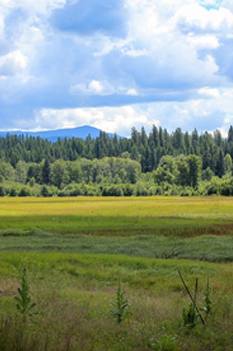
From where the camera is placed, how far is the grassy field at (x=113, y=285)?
9.51 meters

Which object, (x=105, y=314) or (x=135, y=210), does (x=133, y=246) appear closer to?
(x=105, y=314)

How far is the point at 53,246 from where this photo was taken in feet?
97.9

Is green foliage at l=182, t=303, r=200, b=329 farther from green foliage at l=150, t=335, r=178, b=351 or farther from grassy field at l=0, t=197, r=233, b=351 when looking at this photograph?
green foliage at l=150, t=335, r=178, b=351

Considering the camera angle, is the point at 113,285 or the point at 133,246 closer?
the point at 113,285

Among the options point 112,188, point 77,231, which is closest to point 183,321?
point 77,231

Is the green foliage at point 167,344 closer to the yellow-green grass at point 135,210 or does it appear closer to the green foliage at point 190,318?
the green foliage at point 190,318

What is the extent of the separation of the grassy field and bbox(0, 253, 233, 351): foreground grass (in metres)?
0.03

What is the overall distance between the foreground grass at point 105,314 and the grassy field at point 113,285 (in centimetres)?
3

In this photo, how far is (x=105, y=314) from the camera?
39.7 ft

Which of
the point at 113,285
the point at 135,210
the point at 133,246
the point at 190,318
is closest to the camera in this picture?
the point at 190,318

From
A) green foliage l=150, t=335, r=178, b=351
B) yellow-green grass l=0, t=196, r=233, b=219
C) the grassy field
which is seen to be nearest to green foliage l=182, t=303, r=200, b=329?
the grassy field

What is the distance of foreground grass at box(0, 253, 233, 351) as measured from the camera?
9.19m

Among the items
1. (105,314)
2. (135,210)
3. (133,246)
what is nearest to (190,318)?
(105,314)

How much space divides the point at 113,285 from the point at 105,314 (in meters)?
6.92
